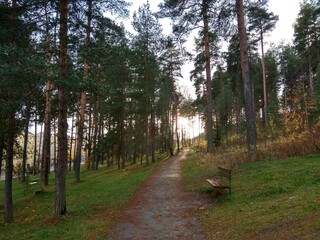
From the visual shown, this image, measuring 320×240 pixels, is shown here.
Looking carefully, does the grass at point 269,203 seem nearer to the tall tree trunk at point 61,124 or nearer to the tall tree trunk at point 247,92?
the tall tree trunk at point 247,92

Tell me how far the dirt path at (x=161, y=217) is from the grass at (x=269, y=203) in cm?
49

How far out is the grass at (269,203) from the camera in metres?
6.36

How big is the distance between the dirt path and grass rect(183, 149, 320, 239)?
492mm

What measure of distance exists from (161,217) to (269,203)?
319 cm

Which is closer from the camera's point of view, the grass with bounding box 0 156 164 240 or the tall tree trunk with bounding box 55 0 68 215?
the grass with bounding box 0 156 164 240

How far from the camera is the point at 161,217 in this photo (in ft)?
31.2

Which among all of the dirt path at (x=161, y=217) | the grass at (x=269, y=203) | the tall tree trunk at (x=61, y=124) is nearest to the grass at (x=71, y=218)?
the dirt path at (x=161, y=217)

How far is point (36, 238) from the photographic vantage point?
28.8 ft

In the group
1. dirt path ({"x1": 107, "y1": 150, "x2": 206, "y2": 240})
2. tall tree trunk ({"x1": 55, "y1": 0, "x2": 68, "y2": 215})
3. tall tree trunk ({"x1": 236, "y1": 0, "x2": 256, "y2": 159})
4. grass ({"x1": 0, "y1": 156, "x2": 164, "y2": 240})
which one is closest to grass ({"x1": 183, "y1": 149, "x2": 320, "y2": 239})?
dirt path ({"x1": 107, "y1": 150, "x2": 206, "y2": 240})

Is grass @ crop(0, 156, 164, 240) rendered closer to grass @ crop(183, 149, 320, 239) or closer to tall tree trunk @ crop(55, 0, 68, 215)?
tall tree trunk @ crop(55, 0, 68, 215)

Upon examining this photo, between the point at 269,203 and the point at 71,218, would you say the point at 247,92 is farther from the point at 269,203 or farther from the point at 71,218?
the point at 71,218

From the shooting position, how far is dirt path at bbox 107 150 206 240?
7.86 m

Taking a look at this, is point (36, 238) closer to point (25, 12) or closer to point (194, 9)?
point (25, 12)

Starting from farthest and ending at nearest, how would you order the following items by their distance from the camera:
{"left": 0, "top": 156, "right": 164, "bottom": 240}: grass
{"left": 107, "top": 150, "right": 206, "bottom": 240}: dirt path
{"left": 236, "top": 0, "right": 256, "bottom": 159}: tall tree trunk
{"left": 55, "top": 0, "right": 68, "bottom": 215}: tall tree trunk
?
{"left": 236, "top": 0, "right": 256, "bottom": 159}: tall tree trunk
{"left": 55, "top": 0, "right": 68, "bottom": 215}: tall tree trunk
{"left": 0, "top": 156, "right": 164, "bottom": 240}: grass
{"left": 107, "top": 150, "right": 206, "bottom": 240}: dirt path
